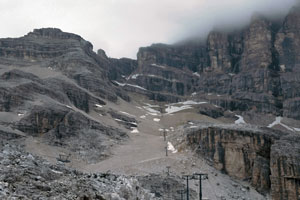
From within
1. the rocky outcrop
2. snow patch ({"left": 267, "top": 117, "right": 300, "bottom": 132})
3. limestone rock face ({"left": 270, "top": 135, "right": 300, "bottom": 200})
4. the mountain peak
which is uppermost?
the mountain peak

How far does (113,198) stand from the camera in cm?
1838

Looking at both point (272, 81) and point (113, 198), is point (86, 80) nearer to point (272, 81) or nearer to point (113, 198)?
point (272, 81)

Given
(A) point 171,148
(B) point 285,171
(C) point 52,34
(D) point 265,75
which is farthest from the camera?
(D) point 265,75

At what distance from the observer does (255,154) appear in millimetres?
66875

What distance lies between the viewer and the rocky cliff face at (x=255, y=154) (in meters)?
59.8

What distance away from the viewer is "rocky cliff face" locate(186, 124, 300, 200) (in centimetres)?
5981

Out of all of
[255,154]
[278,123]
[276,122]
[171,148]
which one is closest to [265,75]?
[276,122]

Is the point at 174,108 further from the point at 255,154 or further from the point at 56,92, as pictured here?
the point at 255,154

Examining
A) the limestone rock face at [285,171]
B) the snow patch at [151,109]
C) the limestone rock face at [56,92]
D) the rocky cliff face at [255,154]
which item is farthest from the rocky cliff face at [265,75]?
the limestone rock face at [285,171]

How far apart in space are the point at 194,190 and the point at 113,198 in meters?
36.0

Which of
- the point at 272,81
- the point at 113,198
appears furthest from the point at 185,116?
the point at 113,198

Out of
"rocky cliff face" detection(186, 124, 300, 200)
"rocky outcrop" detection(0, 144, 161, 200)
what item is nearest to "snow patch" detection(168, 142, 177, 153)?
"rocky cliff face" detection(186, 124, 300, 200)

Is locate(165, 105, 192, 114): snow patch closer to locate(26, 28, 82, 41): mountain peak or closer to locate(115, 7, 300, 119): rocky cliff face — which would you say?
locate(115, 7, 300, 119): rocky cliff face

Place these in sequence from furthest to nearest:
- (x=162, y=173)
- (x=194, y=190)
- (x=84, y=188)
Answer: (x=162, y=173)
(x=194, y=190)
(x=84, y=188)
